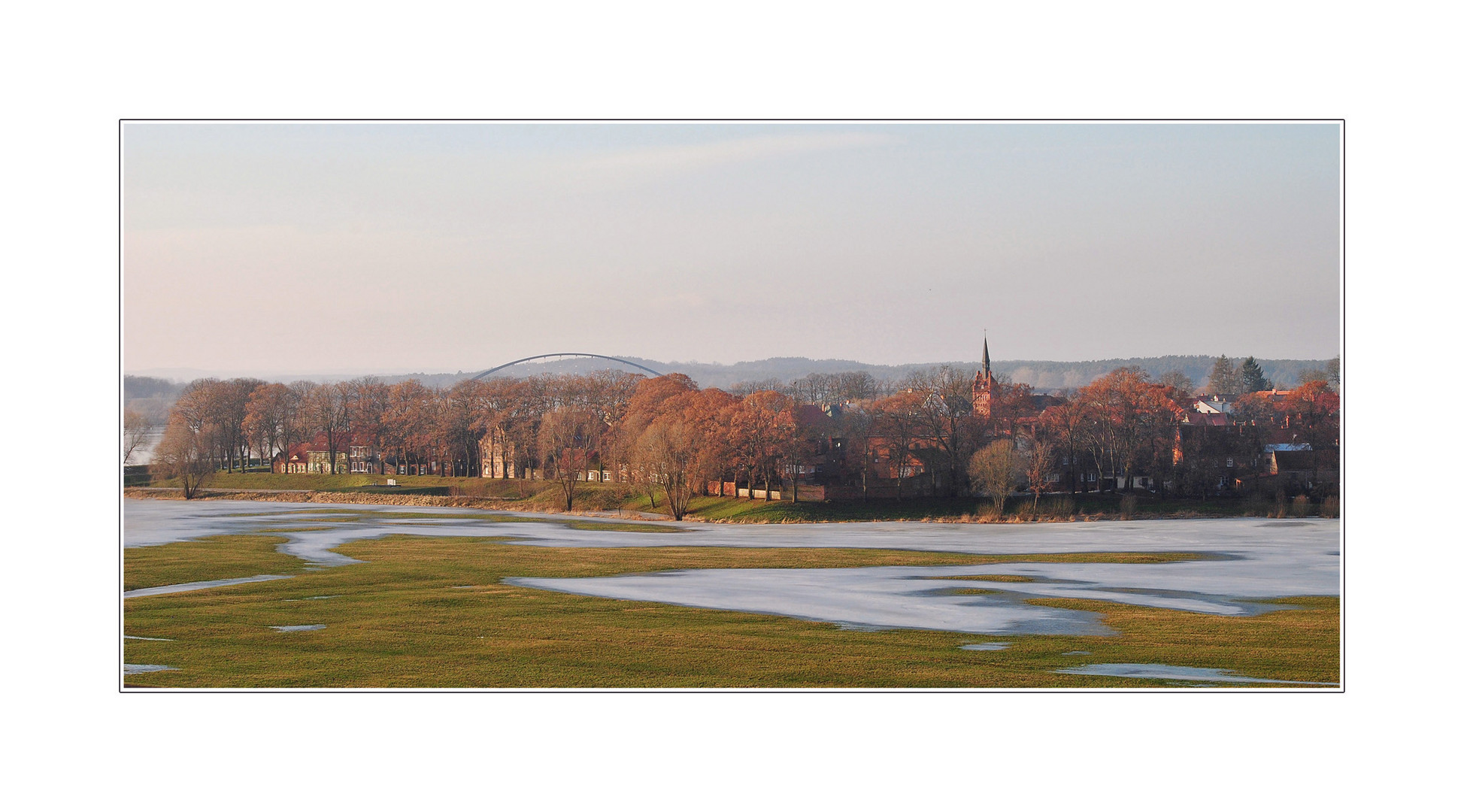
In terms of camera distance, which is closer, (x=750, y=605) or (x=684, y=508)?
(x=750, y=605)

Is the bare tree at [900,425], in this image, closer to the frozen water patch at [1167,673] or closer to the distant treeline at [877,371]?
the distant treeline at [877,371]

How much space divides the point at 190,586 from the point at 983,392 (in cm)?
3731

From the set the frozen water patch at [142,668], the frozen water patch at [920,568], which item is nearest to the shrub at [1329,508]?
the frozen water patch at [920,568]

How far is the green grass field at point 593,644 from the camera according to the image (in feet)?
49.7

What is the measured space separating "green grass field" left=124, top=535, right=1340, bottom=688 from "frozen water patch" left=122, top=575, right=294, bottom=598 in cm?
54

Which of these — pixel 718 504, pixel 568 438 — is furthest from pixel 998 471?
pixel 568 438

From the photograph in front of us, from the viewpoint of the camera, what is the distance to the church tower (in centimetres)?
4772

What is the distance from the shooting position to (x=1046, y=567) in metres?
28.0

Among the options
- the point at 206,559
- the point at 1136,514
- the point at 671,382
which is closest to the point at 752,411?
the point at 671,382

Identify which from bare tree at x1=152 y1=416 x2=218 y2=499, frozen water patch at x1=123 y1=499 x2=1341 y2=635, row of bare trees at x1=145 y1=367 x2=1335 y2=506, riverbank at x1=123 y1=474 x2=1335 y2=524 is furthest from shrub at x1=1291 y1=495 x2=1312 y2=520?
bare tree at x1=152 y1=416 x2=218 y2=499

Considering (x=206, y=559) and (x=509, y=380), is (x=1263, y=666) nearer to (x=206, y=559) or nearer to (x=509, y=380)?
(x=206, y=559)

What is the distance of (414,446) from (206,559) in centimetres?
3159

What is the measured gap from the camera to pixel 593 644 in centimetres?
1714

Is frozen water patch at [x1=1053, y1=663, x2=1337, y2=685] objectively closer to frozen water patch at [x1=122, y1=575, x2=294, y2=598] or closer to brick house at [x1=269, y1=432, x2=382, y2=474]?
frozen water patch at [x1=122, y1=575, x2=294, y2=598]
